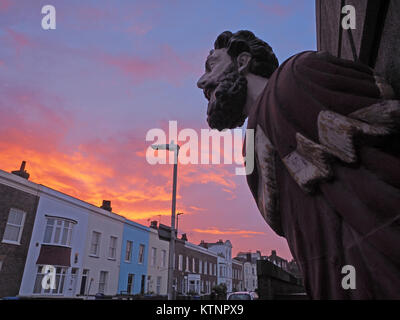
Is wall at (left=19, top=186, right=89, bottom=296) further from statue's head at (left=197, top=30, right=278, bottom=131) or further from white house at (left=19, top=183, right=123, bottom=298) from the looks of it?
statue's head at (left=197, top=30, right=278, bottom=131)

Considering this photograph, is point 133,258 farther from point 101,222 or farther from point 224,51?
point 224,51

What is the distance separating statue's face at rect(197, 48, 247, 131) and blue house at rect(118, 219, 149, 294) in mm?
26127

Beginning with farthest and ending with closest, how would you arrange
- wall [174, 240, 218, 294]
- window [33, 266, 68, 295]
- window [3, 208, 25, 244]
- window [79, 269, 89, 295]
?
1. wall [174, 240, 218, 294]
2. window [79, 269, 89, 295]
3. window [33, 266, 68, 295]
4. window [3, 208, 25, 244]

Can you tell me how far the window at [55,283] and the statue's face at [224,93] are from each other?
64.0 feet

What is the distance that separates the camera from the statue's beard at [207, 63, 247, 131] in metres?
1.46

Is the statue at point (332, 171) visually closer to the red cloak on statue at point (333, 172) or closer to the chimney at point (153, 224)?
the red cloak on statue at point (333, 172)

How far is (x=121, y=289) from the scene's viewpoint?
24891 millimetres

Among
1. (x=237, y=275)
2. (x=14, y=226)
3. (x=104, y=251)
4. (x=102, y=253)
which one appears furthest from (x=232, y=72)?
(x=237, y=275)

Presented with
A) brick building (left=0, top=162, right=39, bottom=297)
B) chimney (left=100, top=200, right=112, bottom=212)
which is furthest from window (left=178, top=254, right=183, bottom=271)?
brick building (left=0, top=162, right=39, bottom=297)

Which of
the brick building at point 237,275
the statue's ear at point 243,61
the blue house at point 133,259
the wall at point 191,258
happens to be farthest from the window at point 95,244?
the brick building at point 237,275

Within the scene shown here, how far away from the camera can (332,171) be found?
3.01ft

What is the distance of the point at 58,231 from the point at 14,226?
2.90m

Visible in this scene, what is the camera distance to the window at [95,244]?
22359mm
